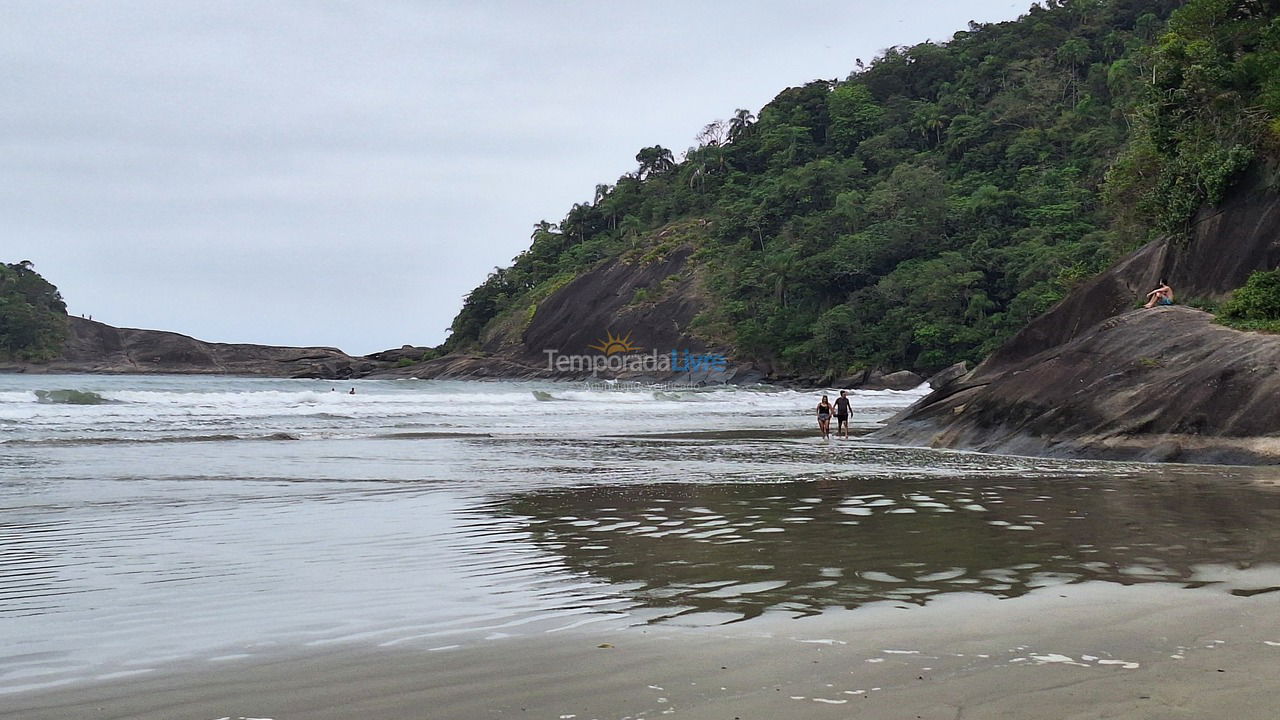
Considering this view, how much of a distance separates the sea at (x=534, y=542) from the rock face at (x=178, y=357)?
103 metres

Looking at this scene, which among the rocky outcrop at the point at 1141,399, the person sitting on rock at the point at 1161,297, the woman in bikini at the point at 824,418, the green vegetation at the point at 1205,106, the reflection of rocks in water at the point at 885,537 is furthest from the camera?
the woman in bikini at the point at 824,418

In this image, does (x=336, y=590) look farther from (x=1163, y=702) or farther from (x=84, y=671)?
(x=1163, y=702)

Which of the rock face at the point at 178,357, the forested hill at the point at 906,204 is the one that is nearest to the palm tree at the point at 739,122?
the forested hill at the point at 906,204

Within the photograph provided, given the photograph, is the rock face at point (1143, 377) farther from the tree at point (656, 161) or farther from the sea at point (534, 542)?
the tree at point (656, 161)

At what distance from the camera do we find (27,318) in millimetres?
110625

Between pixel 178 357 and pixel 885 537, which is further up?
pixel 178 357

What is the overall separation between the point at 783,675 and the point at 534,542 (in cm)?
413

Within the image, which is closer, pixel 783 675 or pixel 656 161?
pixel 783 675

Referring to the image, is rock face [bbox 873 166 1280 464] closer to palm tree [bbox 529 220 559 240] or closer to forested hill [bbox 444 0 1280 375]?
forested hill [bbox 444 0 1280 375]

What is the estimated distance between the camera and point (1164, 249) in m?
21.5

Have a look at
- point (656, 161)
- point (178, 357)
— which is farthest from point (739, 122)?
point (178, 357)

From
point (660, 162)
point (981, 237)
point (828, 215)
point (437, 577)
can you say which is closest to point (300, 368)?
point (660, 162)

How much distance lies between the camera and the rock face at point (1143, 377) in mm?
13844

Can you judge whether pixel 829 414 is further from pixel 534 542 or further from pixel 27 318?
pixel 27 318
